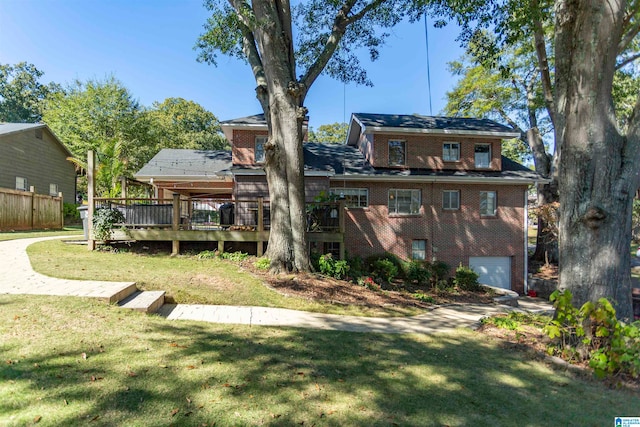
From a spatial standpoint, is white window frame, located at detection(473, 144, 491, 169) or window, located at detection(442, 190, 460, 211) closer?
window, located at detection(442, 190, 460, 211)

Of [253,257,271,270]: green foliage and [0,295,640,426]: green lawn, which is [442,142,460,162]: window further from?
[0,295,640,426]: green lawn

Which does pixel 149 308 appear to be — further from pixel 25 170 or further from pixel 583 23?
pixel 25 170

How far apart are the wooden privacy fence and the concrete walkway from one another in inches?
337

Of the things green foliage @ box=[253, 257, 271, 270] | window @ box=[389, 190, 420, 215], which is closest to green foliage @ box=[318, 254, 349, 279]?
green foliage @ box=[253, 257, 271, 270]

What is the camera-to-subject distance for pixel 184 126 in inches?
1576

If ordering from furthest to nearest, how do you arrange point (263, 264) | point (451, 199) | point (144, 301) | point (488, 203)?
point (488, 203), point (451, 199), point (263, 264), point (144, 301)

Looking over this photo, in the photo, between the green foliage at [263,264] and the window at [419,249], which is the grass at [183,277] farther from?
the window at [419,249]

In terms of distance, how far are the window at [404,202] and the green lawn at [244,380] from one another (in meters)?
10.0

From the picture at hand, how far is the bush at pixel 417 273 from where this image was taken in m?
12.1

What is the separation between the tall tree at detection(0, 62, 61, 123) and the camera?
42094mm

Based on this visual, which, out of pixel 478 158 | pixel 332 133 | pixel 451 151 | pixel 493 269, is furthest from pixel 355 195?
pixel 332 133

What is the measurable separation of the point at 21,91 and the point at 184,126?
23.8m

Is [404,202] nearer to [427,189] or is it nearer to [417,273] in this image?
[427,189]

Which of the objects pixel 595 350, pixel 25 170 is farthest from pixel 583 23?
pixel 25 170
